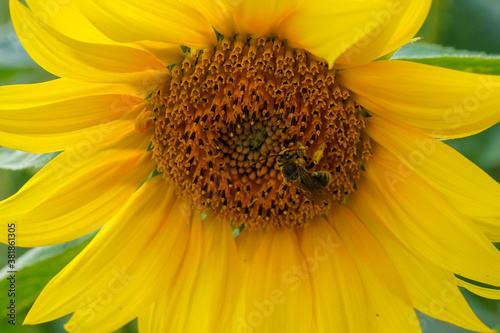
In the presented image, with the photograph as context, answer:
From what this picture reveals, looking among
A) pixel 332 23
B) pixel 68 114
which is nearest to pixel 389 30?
pixel 332 23

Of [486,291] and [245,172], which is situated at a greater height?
[245,172]

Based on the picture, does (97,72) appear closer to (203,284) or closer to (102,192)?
(102,192)

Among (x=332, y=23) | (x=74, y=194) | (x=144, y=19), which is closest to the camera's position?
(x=332, y=23)

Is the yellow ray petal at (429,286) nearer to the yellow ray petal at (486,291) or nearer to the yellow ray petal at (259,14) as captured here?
the yellow ray petal at (486,291)

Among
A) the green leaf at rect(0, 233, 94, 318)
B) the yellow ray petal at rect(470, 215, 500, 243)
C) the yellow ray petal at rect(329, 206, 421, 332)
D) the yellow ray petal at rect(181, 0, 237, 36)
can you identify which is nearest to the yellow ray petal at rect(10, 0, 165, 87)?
the yellow ray petal at rect(181, 0, 237, 36)

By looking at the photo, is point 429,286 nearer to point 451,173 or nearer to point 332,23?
point 451,173

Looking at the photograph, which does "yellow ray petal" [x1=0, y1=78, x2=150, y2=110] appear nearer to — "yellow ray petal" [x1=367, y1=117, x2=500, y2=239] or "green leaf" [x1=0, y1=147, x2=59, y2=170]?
"green leaf" [x1=0, y1=147, x2=59, y2=170]
